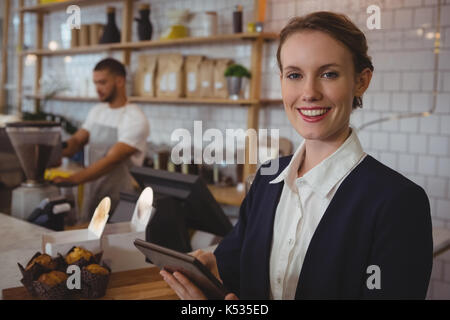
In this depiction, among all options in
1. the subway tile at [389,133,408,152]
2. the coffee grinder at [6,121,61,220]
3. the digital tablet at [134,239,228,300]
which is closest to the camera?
the digital tablet at [134,239,228,300]

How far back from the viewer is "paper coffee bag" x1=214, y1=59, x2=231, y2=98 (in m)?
3.85

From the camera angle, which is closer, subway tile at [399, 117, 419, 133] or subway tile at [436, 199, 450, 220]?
subway tile at [436, 199, 450, 220]

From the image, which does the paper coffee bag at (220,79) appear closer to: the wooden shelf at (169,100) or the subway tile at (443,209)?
the wooden shelf at (169,100)

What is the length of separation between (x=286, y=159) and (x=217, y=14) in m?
2.92

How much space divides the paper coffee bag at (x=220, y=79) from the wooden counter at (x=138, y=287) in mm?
2473

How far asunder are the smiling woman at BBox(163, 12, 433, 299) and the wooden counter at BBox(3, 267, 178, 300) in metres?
0.27

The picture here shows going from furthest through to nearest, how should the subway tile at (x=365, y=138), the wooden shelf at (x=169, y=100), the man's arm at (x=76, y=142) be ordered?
1. the wooden shelf at (x=169, y=100)
2. the man's arm at (x=76, y=142)
3. the subway tile at (x=365, y=138)

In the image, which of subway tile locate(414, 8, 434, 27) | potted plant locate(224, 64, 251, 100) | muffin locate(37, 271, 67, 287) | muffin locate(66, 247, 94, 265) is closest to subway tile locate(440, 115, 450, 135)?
subway tile locate(414, 8, 434, 27)

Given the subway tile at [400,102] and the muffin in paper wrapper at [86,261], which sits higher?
the subway tile at [400,102]

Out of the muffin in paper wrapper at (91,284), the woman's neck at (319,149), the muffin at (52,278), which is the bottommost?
the muffin in paper wrapper at (91,284)

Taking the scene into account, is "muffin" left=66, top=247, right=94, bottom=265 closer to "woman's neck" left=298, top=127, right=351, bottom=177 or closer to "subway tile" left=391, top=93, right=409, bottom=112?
"woman's neck" left=298, top=127, right=351, bottom=177

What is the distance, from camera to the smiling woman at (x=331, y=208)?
1.02 m

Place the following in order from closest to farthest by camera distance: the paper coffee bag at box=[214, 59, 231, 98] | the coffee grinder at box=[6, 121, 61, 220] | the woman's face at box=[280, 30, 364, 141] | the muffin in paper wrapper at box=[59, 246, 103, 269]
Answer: the woman's face at box=[280, 30, 364, 141]
the muffin in paper wrapper at box=[59, 246, 103, 269]
the coffee grinder at box=[6, 121, 61, 220]
the paper coffee bag at box=[214, 59, 231, 98]

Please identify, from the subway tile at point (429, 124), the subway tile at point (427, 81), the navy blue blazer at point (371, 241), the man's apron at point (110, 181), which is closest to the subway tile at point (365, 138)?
the subway tile at point (429, 124)
